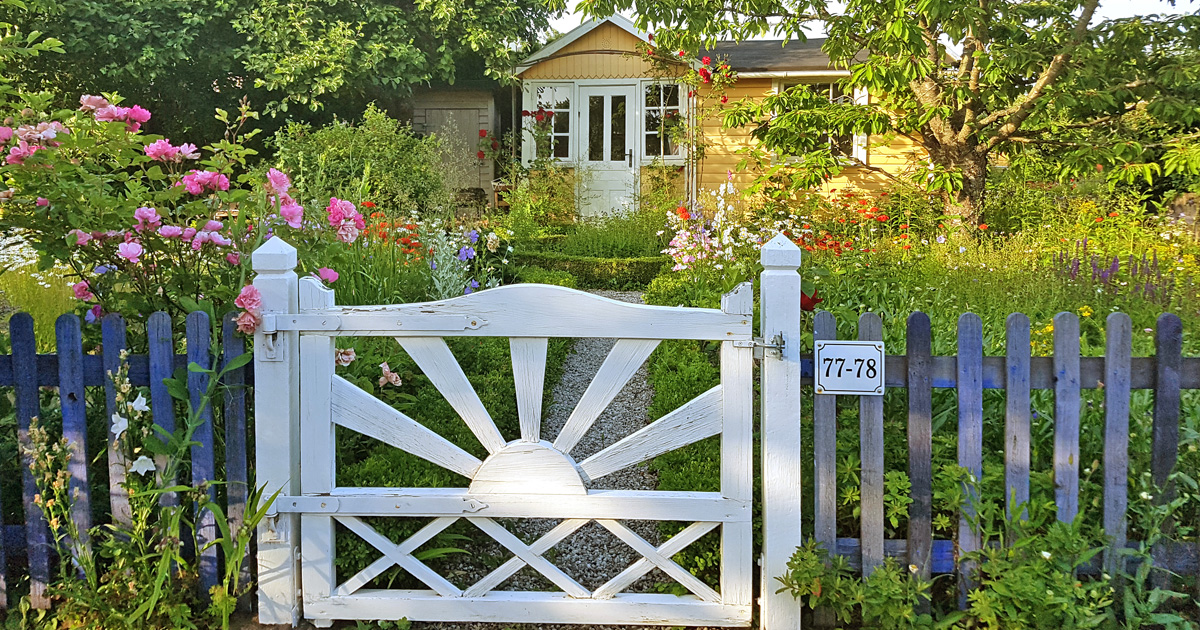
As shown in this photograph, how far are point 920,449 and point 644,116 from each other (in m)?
11.6

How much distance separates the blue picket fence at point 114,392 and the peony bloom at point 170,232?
38 cm

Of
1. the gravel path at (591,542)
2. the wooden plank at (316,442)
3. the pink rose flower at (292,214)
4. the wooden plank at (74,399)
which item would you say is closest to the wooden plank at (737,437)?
the gravel path at (591,542)

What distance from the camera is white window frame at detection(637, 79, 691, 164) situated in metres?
13.4

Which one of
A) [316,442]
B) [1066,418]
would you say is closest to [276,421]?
[316,442]

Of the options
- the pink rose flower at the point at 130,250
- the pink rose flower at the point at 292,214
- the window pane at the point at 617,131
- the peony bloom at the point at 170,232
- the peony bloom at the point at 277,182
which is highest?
the window pane at the point at 617,131

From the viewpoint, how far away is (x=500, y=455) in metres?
2.57

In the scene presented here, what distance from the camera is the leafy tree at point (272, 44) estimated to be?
13969mm

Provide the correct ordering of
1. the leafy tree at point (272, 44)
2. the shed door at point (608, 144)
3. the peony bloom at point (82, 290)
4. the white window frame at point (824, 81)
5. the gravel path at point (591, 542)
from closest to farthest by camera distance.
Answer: the gravel path at point (591, 542)
the peony bloom at point (82, 290)
the white window frame at point (824, 81)
the shed door at point (608, 144)
the leafy tree at point (272, 44)

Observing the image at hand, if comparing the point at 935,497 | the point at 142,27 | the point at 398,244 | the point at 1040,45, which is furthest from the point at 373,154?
the point at 935,497

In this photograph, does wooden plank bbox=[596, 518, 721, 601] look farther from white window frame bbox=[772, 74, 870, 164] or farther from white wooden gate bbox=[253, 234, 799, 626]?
white window frame bbox=[772, 74, 870, 164]

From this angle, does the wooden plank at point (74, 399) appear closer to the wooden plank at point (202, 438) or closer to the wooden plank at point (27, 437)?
the wooden plank at point (27, 437)

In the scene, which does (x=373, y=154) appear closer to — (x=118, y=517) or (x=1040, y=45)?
(x=1040, y=45)

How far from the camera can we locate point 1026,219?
10297 millimetres

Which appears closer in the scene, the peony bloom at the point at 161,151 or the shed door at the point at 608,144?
the peony bloom at the point at 161,151
